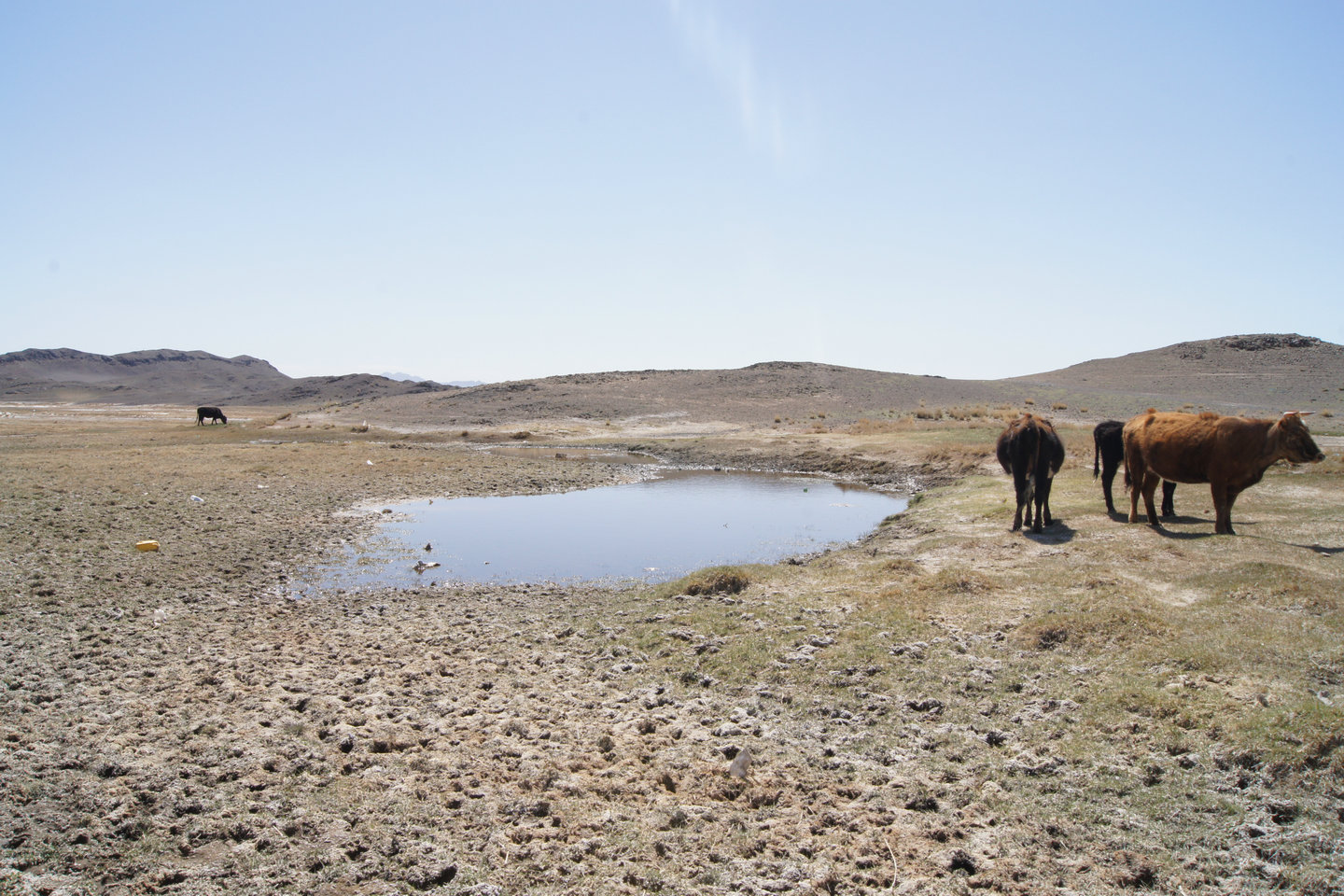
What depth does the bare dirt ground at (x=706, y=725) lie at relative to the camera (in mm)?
4145

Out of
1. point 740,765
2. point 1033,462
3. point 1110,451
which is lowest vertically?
point 740,765

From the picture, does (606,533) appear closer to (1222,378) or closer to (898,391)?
(898,391)

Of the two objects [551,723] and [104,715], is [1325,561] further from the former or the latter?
[104,715]

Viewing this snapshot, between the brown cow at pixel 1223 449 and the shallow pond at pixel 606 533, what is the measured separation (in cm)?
591

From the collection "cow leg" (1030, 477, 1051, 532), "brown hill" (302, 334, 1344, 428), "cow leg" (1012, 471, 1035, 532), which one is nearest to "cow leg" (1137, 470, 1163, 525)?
"cow leg" (1030, 477, 1051, 532)

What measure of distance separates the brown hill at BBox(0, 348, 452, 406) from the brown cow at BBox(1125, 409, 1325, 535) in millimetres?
98563

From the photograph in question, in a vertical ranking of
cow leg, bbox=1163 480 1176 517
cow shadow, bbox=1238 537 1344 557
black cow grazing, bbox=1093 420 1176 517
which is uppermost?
black cow grazing, bbox=1093 420 1176 517

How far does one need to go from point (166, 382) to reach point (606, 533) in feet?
552

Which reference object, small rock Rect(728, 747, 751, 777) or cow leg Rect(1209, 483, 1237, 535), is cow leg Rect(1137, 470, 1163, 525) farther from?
small rock Rect(728, 747, 751, 777)

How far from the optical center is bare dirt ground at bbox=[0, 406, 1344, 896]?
13.6ft

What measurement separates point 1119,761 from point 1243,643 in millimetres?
2332

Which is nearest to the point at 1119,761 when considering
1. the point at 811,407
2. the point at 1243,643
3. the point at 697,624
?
the point at 1243,643

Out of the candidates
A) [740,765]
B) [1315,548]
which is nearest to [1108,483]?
[1315,548]

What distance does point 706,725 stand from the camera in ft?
20.0
